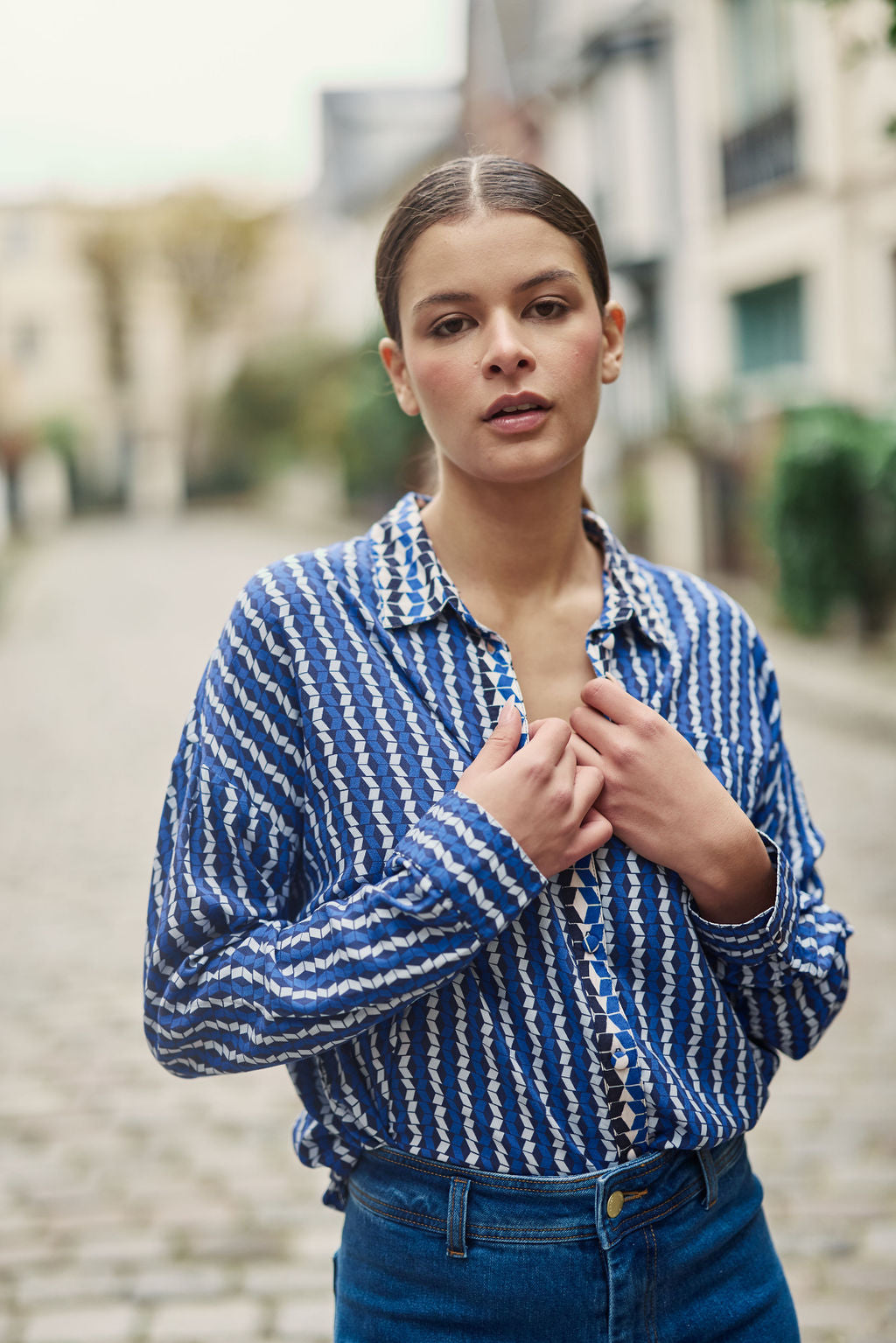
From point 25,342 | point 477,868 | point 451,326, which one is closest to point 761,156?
point 451,326

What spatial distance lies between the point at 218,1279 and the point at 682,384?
1703 cm

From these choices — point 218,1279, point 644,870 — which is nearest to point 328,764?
point 644,870

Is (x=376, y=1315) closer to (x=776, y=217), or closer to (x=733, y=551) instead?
(x=733, y=551)

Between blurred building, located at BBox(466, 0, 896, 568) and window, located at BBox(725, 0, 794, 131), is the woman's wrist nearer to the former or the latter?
blurred building, located at BBox(466, 0, 896, 568)

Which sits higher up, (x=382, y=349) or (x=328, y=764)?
(x=382, y=349)

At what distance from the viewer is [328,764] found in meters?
1.59

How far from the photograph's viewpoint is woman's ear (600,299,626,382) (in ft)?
5.95

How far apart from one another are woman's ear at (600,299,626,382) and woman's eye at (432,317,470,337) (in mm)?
233

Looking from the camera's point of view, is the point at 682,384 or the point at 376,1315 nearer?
the point at 376,1315

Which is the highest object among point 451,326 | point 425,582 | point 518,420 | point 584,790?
point 451,326

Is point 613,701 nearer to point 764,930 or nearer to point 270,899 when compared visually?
point 764,930

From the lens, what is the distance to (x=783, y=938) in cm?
166

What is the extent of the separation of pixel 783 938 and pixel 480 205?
90cm

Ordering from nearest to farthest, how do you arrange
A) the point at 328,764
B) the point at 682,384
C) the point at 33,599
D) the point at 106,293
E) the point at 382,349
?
1. the point at 328,764
2. the point at 382,349
3. the point at 682,384
4. the point at 33,599
5. the point at 106,293
